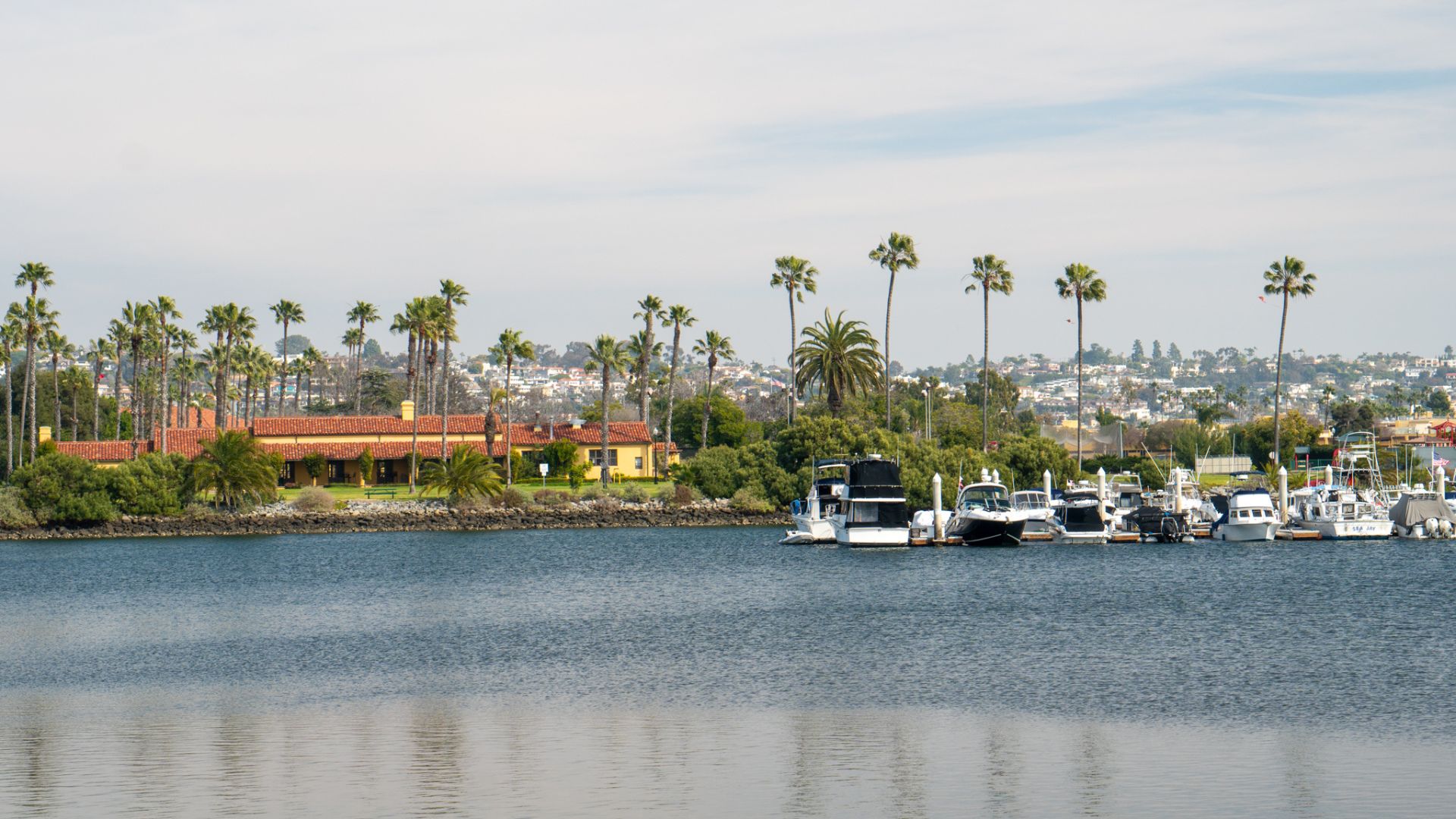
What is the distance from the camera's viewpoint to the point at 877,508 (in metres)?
77.9

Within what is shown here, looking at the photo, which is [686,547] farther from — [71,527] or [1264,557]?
[71,527]

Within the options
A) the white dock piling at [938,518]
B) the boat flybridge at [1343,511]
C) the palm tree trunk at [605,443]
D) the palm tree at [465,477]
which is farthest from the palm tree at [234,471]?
the boat flybridge at [1343,511]

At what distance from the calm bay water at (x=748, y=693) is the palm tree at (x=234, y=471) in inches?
1314

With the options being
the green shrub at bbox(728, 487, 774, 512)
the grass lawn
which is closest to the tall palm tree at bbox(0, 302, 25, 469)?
the grass lawn

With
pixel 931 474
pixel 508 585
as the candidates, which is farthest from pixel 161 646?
pixel 931 474

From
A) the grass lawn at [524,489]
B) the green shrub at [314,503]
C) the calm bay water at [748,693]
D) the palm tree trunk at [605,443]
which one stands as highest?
the palm tree trunk at [605,443]

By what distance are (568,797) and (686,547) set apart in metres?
59.2

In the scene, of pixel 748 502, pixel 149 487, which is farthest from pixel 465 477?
pixel 149 487

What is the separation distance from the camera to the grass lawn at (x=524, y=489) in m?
106

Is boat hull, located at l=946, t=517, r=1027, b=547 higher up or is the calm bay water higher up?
boat hull, located at l=946, t=517, r=1027, b=547

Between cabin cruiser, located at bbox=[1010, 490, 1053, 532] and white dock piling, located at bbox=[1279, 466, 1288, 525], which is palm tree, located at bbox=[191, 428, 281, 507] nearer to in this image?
cabin cruiser, located at bbox=[1010, 490, 1053, 532]

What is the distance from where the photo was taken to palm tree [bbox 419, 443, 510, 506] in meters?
102

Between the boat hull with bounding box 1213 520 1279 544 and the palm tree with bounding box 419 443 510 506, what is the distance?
4773cm

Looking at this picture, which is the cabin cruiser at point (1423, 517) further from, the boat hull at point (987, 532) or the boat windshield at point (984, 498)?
the boat hull at point (987, 532)
